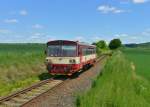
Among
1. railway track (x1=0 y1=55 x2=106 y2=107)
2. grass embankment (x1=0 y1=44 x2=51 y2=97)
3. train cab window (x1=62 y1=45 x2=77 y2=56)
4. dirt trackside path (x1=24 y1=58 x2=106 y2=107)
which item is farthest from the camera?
train cab window (x1=62 y1=45 x2=77 y2=56)

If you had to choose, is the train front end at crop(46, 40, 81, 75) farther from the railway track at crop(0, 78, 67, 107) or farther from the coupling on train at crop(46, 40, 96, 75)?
the railway track at crop(0, 78, 67, 107)

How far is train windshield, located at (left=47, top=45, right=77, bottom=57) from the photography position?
25.9m

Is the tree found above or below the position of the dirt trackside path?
above

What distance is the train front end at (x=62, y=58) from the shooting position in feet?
84.5

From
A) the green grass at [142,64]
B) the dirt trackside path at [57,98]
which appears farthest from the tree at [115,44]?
the dirt trackside path at [57,98]

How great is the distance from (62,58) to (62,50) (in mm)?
622

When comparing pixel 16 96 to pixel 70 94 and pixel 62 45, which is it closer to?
pixel 70 94

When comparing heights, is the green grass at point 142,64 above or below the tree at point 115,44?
below

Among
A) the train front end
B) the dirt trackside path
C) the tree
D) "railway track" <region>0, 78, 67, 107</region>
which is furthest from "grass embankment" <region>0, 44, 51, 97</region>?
the tree

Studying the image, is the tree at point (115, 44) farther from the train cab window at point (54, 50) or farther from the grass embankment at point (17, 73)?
the train cab window at point (54, 50)

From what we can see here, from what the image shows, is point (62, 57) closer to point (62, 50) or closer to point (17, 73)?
point (62, 50)

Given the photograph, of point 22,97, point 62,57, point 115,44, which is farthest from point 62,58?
point 115,44

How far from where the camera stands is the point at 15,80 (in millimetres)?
24109

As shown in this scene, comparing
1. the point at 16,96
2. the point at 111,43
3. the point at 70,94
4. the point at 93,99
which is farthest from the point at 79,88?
the point at 111,43
